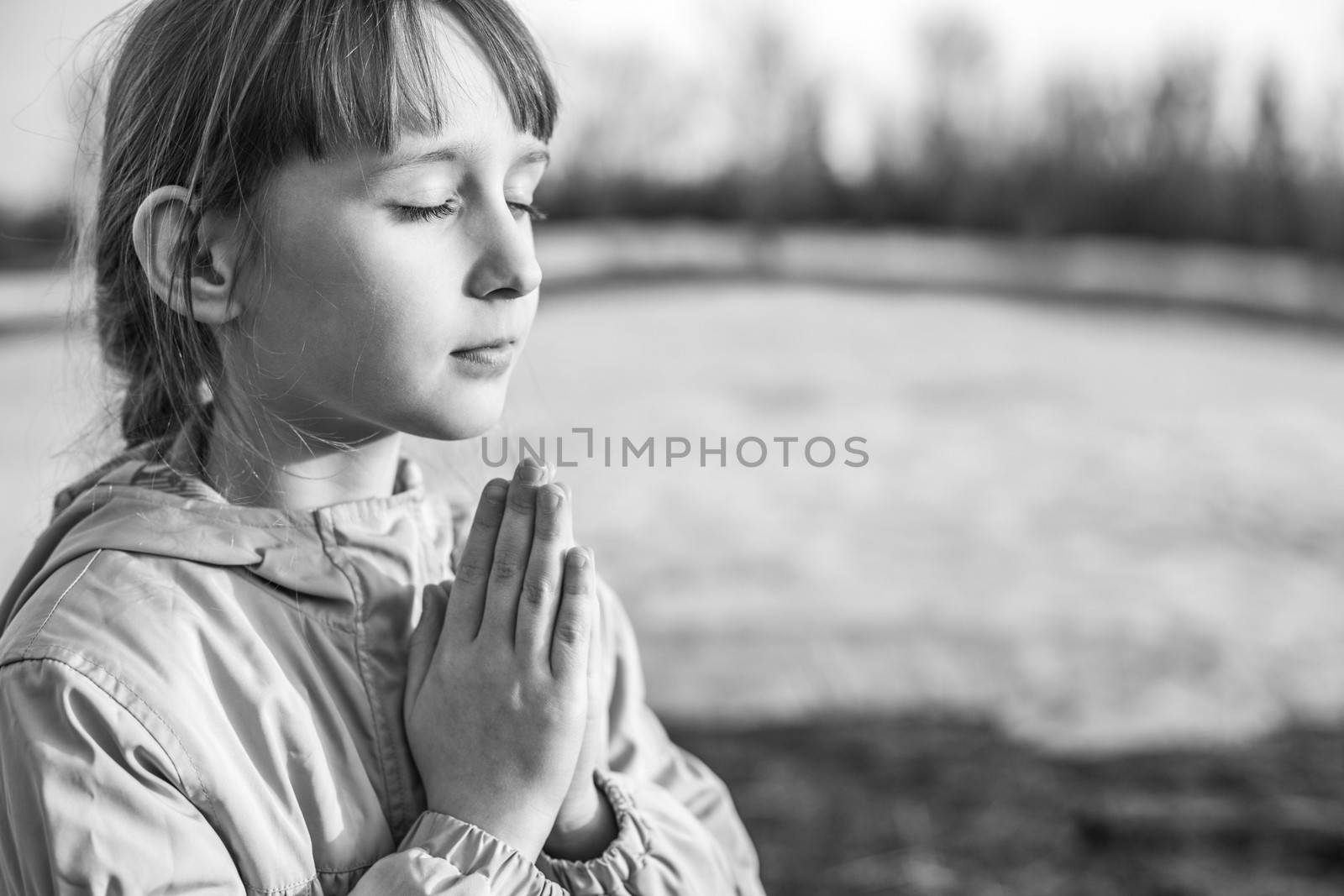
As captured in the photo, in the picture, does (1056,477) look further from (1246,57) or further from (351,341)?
(351,341)

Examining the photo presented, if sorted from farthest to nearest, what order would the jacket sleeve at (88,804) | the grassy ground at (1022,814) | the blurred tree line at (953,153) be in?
1. the blurred tree line at (953,153)
2. the grassy ground at (1022,814)
3. the jacket sleeve at (88,804)

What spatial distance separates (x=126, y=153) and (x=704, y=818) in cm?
73

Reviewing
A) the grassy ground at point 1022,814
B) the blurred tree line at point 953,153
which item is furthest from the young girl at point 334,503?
the blurred tree line at point 953,153

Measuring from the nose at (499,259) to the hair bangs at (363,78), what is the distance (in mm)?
75

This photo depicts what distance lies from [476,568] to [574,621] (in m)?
0.08

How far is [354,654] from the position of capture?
92 centimetres

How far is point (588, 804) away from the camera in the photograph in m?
0.98

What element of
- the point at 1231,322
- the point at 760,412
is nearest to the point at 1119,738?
the point at 760,412

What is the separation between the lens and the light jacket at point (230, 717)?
0.76 meters

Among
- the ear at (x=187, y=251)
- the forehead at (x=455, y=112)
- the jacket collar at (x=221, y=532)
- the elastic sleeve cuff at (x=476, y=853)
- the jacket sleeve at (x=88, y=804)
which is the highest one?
the forehead at (x=455, y=112)

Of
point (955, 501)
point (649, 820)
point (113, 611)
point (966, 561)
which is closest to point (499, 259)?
point (113, 611)

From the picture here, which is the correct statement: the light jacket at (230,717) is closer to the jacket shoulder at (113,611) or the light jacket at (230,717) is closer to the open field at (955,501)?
the jacket shoulder at (113,611)

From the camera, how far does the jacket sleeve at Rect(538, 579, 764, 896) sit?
950 mm

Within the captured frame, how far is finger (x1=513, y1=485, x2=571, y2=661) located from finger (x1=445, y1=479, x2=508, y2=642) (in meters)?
0.03
